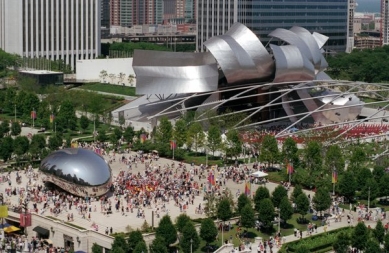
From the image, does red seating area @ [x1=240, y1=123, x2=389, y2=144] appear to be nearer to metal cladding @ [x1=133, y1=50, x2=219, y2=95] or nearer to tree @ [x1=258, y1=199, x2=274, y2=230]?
metal cladding @ [x1=133, y1=50, x2=219, y2=95]

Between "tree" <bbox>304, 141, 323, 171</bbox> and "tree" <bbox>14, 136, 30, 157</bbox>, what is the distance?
1973 centimetres

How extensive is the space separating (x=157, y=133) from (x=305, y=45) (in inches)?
718

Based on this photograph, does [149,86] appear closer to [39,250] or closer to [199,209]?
[199,209]

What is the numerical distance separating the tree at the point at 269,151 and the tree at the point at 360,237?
2005 centimetres

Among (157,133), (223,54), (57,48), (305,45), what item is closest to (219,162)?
(157,133)

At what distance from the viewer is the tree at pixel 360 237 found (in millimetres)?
48062

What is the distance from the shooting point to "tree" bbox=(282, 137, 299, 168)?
67000 millimetres

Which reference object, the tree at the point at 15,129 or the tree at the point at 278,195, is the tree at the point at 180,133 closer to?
the tree at the point at 15,129

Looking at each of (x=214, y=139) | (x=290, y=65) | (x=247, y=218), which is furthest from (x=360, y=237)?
(x=290, y=65)

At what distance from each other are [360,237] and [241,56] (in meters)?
36.5

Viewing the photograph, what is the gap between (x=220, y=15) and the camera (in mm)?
143000

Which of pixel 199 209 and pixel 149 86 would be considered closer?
pixel 199 209

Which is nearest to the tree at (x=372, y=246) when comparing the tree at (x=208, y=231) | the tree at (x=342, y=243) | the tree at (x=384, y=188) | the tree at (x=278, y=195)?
the tree at (x=342, y=243)

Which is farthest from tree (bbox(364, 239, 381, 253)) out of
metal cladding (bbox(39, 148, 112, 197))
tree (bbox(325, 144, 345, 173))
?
metal cladding (bbox(39, 148, 112, 197))
